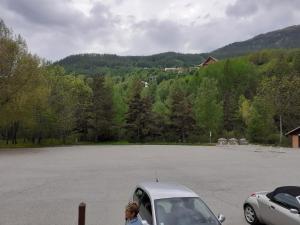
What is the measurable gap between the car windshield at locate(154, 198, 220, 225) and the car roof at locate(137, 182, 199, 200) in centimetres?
13

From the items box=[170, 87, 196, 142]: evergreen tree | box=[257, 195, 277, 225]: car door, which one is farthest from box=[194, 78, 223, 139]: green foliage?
box=[257, 195, 277, 225]: car door

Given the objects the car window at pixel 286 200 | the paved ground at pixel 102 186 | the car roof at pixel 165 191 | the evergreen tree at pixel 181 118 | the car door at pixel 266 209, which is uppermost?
the evergreen tree at pixel 181 118

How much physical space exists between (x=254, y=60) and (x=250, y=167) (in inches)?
5434

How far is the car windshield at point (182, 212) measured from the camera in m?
7.87

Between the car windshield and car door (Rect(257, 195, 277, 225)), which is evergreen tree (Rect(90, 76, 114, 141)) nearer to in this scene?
car door (Rect(257, 195, 277, 225))

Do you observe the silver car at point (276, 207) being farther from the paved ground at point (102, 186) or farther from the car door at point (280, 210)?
the paved ground at point (102, 186)

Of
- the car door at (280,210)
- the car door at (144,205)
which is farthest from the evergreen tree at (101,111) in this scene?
the car door at (144,205)

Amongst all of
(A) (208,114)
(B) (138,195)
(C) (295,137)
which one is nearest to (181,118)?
(A) (208,114)

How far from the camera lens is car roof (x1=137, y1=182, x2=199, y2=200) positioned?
8.51 m

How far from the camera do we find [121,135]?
75562mm

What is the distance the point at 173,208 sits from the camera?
819 cm

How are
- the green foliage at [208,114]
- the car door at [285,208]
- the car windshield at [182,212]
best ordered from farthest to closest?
the green foliage at [208,114] → the car door at [285,208] → the car windshield at [182,212]

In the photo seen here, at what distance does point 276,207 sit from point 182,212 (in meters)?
3.30

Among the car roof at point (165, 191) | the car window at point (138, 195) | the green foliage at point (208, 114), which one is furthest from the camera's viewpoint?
the green foliage at point (208, 114)
